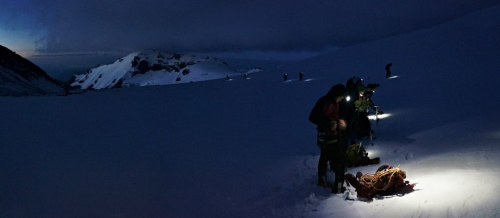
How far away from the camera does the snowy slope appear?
6.52 m

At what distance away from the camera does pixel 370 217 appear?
5668 millimetres

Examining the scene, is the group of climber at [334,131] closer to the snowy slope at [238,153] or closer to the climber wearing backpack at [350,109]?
the climber wearing backpack at [350,109]

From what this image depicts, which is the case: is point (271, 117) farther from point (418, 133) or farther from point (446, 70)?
point (446, 70)

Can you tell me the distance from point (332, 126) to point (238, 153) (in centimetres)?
495

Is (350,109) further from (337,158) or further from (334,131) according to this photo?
(337,158)

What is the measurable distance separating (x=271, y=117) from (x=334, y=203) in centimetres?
1109

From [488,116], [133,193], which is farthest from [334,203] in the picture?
[488,116]

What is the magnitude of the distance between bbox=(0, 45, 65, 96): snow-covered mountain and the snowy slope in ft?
383

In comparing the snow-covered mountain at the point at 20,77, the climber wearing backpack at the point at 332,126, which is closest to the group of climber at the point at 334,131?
the climber wearing backpack at the point at 332,126

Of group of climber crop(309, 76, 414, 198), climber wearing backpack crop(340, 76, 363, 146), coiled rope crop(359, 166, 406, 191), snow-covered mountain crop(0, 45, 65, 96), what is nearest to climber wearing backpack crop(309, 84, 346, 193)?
group of climber crop(309, 76, 414, 198)

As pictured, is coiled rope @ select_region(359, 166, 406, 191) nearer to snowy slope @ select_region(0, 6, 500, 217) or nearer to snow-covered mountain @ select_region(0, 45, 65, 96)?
snowy slope @ select_region(0, 6, 500, 217)

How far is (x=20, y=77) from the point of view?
136875 mm

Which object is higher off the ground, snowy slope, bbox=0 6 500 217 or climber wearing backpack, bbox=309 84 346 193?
climber wearing backpack, bbox=309 84 346 193

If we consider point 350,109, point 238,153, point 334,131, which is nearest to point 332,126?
point 334,131
